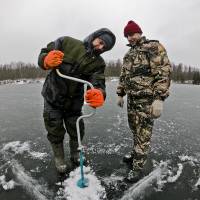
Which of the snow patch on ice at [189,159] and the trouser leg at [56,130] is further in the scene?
the snow patch on ice at [189,159]

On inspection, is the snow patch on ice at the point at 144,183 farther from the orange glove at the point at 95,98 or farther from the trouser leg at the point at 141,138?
the orange glove at the point at 95,98

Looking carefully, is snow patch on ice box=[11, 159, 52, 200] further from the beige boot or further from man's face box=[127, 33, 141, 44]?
man's face box=[127, 33, 141, 44]

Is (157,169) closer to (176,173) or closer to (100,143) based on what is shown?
(176,173)

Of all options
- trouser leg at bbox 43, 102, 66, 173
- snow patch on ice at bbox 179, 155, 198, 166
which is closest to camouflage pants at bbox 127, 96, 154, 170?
snow patch on ice at bbox 179, 155, 198, 166

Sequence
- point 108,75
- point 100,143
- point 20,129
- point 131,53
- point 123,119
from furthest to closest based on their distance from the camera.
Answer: point 108,75
point 123,119
point 20,129
point 100,143
point 131,53

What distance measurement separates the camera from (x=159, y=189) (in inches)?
152

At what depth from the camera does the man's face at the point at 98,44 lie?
13.1 feet

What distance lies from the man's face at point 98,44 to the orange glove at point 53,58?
19.8 inches

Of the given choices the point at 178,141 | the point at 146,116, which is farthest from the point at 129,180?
the point at 178,141

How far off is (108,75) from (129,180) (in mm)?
106095

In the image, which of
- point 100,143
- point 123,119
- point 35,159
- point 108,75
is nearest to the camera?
point 35,159

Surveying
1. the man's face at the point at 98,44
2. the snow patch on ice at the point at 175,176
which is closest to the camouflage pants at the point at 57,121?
the man's face at the point at 98,44

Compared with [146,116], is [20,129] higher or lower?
lower

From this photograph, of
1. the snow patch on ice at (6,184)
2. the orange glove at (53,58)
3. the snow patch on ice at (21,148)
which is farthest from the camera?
the snow patch on ice at (21,148)
